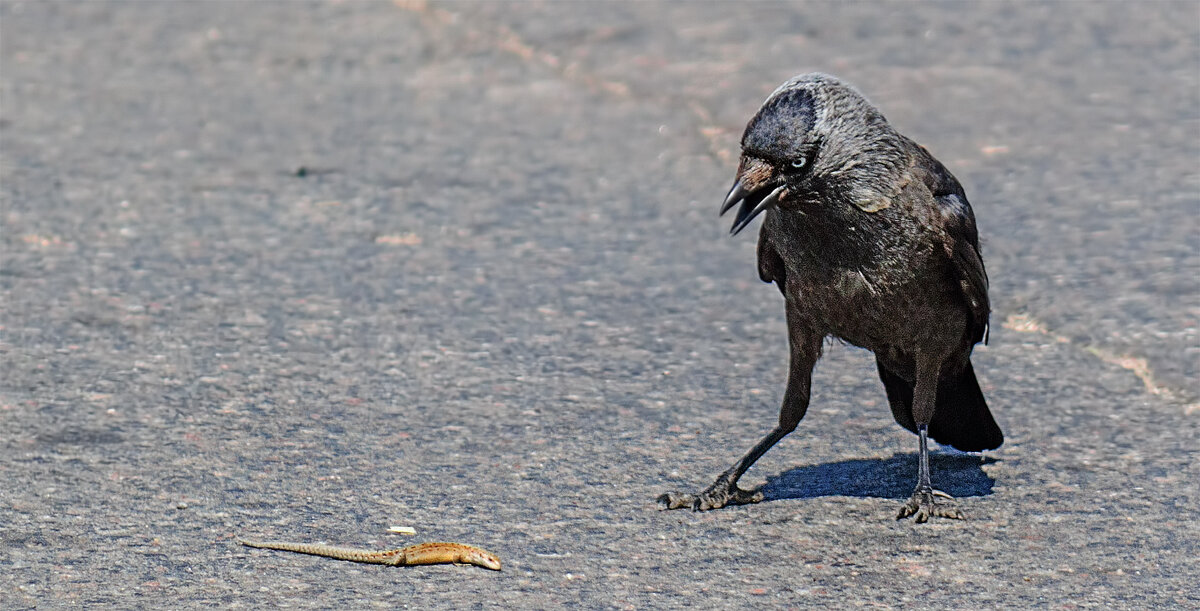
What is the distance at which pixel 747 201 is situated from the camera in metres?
4.11

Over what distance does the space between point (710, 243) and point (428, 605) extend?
307 cm

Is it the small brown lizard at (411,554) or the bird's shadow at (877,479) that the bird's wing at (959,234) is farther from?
the small brown lizard at (411,554)

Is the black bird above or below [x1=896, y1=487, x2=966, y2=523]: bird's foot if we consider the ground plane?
above

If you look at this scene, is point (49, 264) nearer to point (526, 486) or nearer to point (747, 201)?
point (526, 486)

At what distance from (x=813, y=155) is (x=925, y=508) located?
3.34ft

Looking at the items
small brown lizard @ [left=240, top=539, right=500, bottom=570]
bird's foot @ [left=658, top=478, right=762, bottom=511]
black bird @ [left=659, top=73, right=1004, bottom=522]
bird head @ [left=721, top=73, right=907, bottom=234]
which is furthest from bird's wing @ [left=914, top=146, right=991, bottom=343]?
small brown lizard @ [left=240, top=539, right=500, bottom=570]

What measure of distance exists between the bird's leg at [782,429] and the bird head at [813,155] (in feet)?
1.43

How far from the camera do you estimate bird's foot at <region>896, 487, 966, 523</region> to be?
438 cm

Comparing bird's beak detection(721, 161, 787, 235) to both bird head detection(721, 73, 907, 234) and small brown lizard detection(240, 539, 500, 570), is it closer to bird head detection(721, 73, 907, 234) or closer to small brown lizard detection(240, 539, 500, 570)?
bird head detection(721, 73, 907, 234)

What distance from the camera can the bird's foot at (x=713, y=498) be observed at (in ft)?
14.6

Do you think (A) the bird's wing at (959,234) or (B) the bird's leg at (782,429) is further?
(B) the bird's leg at (782,429)

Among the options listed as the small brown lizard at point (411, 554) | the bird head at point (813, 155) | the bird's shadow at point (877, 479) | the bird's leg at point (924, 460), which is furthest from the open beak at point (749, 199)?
the small brown lizard at point (411, 554)

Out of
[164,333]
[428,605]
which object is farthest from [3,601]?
[164,333]

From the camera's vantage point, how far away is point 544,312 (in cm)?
591
